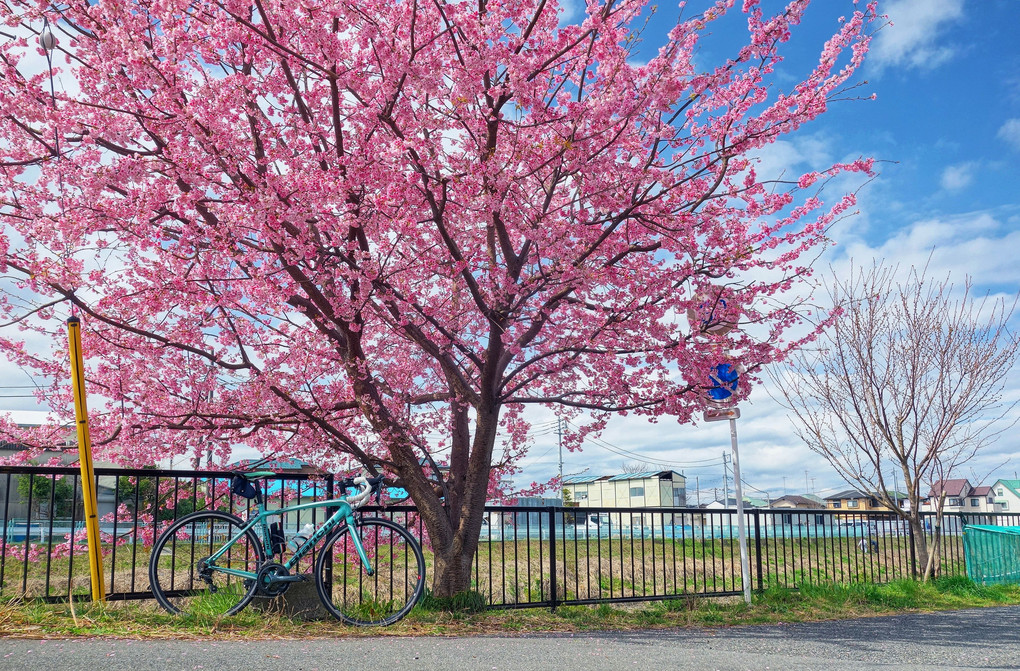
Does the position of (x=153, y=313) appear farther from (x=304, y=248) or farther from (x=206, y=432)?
(x=304, y=248)

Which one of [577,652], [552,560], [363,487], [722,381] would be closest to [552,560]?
[552,560]

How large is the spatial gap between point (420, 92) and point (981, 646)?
730 centimetres

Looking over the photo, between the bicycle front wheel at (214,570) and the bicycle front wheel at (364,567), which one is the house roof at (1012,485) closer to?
the bicycle front wheel at (364,567)

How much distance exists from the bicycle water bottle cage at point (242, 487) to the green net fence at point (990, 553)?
12.1 meters

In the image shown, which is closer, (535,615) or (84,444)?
(84,444)

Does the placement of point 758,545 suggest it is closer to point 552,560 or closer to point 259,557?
point 552,560

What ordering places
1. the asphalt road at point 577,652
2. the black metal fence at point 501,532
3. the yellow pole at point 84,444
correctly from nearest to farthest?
the asphalt road at point 577,652 < the yellow pole at point 84,444 < the black metal fence at point 501,532

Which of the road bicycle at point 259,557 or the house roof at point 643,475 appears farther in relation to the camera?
the house roof at point 643,475

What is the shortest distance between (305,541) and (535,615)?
2.75 metres

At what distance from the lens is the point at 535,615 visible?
795cm

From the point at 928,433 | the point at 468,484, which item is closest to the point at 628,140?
the point at 468,484

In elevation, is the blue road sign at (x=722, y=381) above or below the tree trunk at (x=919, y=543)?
above

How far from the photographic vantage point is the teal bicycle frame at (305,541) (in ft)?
21.0

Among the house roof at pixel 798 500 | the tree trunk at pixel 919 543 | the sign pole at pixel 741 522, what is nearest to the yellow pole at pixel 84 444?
the sign pole at pixel 741 522
